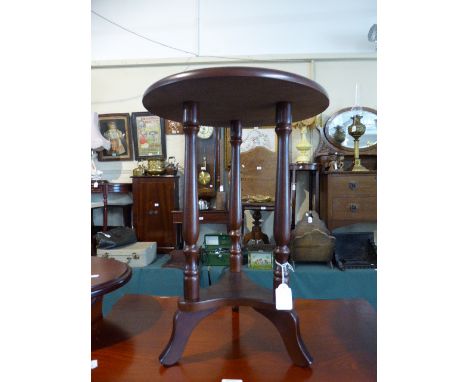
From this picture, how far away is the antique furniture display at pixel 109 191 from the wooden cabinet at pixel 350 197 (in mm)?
1683

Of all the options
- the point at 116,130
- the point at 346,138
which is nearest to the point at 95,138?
the point at 116,130

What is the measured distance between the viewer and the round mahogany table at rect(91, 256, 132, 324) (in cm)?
59

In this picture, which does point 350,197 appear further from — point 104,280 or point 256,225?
point 104,280

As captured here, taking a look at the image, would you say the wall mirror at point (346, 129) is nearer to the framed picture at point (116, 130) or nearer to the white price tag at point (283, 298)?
the framed picture at point (116, 130)

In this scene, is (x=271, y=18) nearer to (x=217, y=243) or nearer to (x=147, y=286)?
(x=217, y=243)

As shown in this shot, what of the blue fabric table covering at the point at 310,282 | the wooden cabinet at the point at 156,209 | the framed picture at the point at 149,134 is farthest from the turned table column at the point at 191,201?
the framed picture at the point at 149,134

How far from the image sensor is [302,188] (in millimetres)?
2801

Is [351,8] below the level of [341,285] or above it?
above

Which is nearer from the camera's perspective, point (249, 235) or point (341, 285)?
point (341, 285)

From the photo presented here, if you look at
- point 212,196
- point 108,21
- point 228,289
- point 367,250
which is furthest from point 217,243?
point 108,21

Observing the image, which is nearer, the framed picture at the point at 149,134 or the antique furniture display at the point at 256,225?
the antique furniture display at the point at 256,225

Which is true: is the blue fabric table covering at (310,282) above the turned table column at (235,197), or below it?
below

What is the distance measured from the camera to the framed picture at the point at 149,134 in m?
2.91
